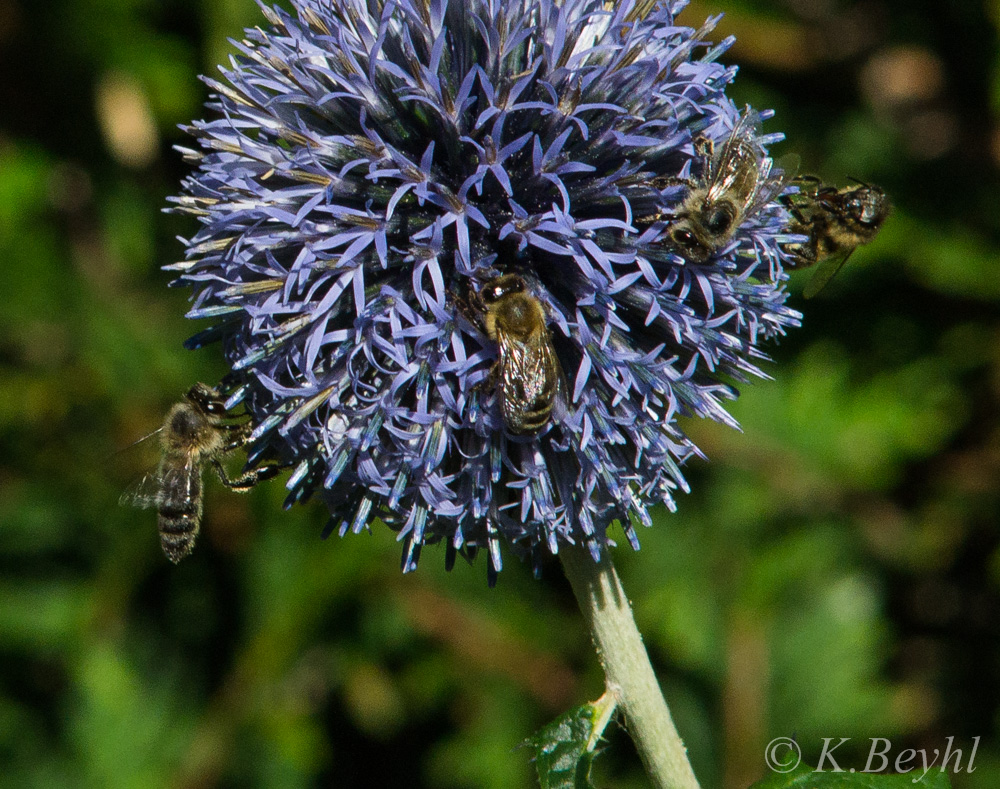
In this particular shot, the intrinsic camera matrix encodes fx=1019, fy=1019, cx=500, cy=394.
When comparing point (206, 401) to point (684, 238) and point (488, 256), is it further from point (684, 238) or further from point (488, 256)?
point (684, 238)

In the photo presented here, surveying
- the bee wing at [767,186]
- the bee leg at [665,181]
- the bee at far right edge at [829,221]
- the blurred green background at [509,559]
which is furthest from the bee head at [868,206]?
the blurred green background at [509,559]

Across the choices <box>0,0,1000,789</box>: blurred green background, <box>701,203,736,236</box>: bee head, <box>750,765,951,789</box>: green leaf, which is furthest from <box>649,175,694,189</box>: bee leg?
<box>0,0,1000,789</box>: blurred green background

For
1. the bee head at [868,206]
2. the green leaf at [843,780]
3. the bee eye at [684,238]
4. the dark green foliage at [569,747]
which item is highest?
the bee head at [868,206]

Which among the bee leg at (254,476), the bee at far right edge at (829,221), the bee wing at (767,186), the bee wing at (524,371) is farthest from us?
the bee at far right edge at (829,221)

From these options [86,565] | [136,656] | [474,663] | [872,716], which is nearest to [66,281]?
[86,565]

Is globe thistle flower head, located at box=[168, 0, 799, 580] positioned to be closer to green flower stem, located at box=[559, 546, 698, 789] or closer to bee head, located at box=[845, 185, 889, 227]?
green flower stem, located at box=[559, 546, 698, 789]

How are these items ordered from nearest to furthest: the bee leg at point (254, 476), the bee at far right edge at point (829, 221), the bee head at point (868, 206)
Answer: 1. the bee leg at point (254, 476)
2. the bee at far right edge at point (829, 221)
3. the bee head at point (868, 206)

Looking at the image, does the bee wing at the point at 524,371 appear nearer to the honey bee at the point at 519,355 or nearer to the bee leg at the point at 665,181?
the honey bee at the point at 519,355
